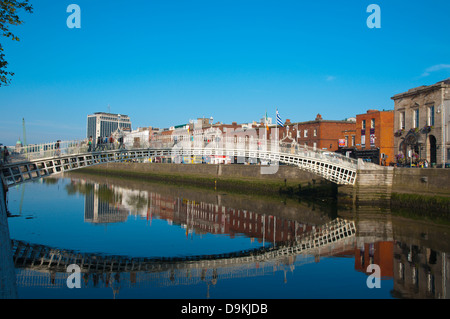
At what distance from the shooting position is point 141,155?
94.0 ft

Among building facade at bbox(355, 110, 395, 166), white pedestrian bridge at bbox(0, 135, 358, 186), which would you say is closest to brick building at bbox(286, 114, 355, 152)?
building facade at bbox(355, 110, 395, 166)

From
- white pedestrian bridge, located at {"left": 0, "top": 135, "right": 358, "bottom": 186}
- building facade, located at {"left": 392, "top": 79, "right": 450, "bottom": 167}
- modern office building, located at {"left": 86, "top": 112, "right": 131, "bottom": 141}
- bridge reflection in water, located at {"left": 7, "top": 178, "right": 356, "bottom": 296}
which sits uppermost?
modern office building, located at {"left": 86, "top": 112, "right": 131, "bottom": 141}

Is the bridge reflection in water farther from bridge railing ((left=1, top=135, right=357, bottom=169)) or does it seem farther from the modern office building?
the modern office building

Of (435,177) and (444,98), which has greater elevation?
(444,98)

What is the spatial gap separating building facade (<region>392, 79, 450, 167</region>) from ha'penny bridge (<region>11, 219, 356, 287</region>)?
1694 centimetres

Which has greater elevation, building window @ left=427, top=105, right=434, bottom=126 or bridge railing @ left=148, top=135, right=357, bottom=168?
building window @ left=427, top=105, right=434, bottom=126

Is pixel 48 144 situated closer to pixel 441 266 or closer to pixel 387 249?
pixel 387 249

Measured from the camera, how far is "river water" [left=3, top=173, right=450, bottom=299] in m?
12.5

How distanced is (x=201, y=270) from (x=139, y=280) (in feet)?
7.93
